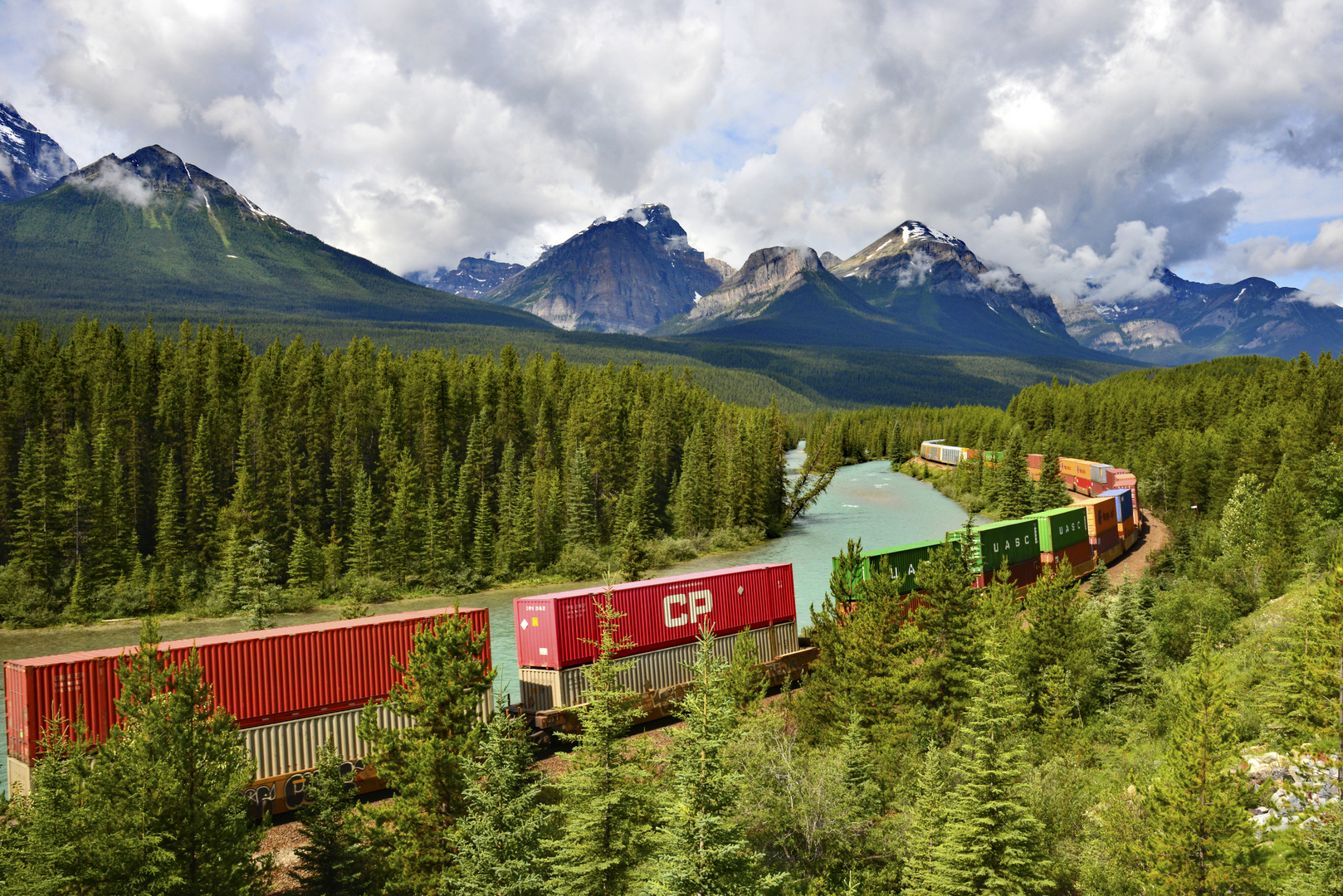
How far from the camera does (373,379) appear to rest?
8856cm

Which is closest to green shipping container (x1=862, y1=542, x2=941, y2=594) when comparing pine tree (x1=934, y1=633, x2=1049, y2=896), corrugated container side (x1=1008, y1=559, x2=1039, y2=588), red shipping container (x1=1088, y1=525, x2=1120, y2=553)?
corrugated container side (x1=1008, y1=559, x2=1039, y2=588)

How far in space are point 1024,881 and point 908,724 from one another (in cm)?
889

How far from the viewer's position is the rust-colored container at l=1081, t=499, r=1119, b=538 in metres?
63.4

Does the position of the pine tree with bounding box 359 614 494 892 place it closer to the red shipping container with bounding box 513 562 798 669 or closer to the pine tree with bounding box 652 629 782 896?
the pine tree with bounding box 652 629 782 896

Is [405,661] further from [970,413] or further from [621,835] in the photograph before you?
[970,413]

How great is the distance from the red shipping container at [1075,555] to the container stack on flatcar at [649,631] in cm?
2691

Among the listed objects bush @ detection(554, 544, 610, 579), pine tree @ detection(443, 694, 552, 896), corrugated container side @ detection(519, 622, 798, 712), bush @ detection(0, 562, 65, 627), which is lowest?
bush @ detection(554, 544, 610, 579)

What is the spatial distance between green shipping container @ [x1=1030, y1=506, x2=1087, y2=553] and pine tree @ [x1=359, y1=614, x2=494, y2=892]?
4575cm

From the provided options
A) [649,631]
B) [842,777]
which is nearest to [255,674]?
[649,631]

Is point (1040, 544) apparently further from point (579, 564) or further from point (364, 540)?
point (364, 540)

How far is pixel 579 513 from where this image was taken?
81188 millimetres


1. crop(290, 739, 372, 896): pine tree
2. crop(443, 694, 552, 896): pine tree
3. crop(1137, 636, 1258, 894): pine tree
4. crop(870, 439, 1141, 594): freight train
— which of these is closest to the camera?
crop(443, 694, 552, 896): pine tree

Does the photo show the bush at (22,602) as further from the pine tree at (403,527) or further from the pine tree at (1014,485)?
the pine tree at (1014,485)

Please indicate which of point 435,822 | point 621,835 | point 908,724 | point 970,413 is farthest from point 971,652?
point 970,413
